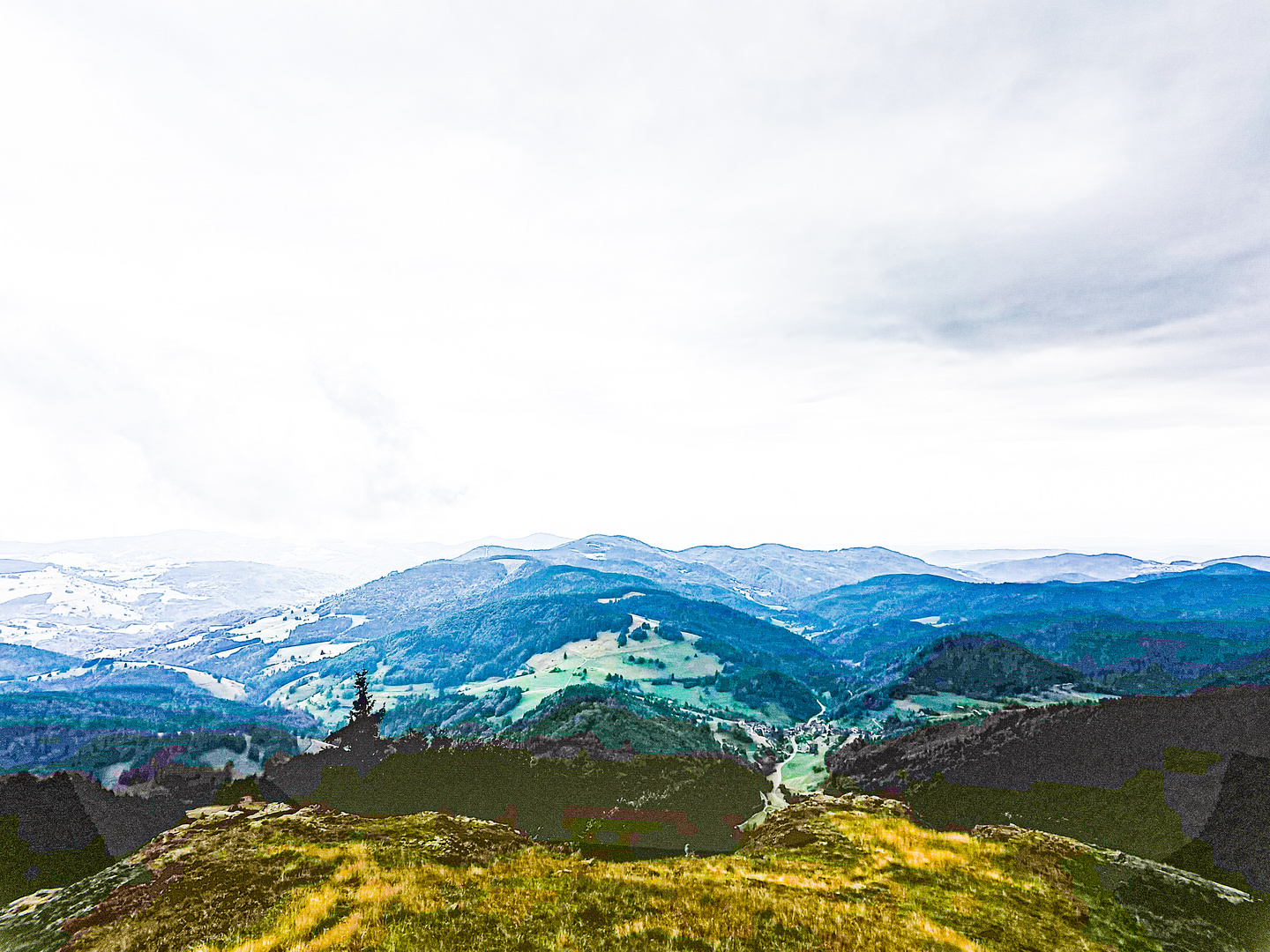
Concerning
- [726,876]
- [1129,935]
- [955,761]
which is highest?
[726,876]

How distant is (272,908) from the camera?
2083 centimetres

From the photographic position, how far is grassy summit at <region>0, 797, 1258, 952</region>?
18875mm

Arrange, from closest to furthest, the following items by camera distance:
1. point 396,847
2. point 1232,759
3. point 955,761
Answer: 1. point 396,847
2. point 1232,759
3. point 955,761

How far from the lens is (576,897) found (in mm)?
22328

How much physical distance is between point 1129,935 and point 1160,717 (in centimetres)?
19636

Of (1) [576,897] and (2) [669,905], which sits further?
(1) [576,897]

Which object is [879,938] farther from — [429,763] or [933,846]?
[429,763]

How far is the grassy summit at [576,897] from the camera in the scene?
1888cm

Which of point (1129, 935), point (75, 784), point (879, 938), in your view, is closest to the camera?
point (879, 938)

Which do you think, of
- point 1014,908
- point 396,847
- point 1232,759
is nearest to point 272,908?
point 396,847

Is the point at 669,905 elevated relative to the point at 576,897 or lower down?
elevated

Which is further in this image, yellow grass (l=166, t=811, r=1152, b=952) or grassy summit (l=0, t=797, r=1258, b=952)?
grassy summit (l=0, t=797, r=1258, b=952)

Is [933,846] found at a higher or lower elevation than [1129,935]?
lower

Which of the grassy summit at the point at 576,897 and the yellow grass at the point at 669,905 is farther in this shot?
the grassy summit at the point at 576,897
